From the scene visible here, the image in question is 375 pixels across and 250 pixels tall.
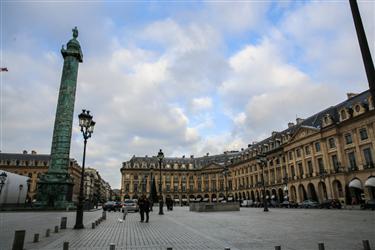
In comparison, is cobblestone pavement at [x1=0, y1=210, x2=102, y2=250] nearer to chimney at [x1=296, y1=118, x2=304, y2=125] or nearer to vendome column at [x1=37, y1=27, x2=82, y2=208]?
vendome column at [x1=37, y1=27, x2=82, y2=208]

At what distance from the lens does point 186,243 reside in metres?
10.5

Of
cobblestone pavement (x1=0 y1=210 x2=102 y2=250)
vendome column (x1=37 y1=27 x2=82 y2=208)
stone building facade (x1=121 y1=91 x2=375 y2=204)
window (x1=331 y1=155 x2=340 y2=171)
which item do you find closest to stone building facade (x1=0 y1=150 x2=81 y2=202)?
vendome column (x1=37 y1=27 x2=82 y2=208)

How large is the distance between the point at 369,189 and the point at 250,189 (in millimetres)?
42520

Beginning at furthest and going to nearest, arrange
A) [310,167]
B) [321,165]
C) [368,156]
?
[310,167]
[321,165]
[368,156]

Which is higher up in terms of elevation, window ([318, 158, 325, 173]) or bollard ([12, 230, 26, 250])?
window ([318, 158, 325, 173])

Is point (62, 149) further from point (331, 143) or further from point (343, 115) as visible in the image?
point (343, 115)

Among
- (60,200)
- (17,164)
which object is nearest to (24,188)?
(60,200)

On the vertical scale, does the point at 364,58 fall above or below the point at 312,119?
below

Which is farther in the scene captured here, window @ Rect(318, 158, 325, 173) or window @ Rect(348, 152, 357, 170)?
window @ Rect(318, 158, 325, 173)

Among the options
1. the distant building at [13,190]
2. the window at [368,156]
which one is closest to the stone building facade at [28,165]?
the distant building at [13,190]

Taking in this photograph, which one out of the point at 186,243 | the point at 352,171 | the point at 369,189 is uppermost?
the point at 352,171

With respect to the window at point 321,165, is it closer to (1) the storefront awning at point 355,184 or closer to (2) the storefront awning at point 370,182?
(1) the storefront awning at point 355,184

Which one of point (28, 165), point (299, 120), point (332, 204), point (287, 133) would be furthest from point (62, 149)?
point (28, 165)

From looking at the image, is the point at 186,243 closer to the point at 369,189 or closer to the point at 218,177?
the point at 369,189
